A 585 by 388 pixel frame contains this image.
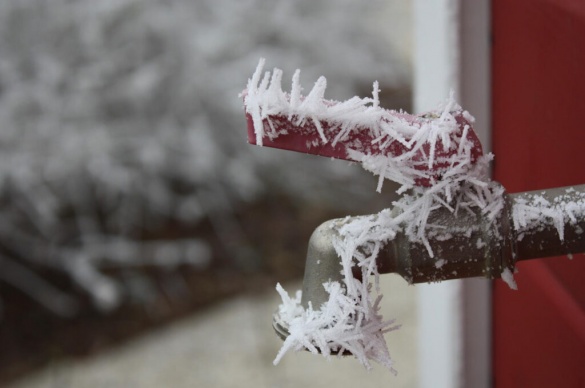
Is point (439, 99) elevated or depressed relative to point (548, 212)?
elevated

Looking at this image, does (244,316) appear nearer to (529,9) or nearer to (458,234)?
(529,9)

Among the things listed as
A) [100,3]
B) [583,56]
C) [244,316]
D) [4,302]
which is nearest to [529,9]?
[583,56]

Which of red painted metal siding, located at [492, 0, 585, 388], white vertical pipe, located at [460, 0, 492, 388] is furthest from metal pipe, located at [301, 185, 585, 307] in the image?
white vertical pipe, located at [460, 0, 492, 388]

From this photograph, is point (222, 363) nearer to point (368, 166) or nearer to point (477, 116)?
point (477, 116)

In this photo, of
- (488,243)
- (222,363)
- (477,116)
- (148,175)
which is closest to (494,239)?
(488,243)

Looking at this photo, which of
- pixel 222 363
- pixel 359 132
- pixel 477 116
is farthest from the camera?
pixel 222 363

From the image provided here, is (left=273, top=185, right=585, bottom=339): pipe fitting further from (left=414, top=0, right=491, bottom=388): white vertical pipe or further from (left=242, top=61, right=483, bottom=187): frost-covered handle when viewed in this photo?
(left=414, top=0, right=491, bottom=388): white vertical pipe
